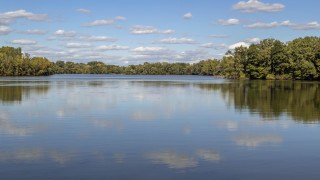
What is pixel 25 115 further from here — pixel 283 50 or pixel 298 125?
pixel 283 50

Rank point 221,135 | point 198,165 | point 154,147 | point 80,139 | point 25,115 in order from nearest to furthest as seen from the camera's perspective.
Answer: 1. point 198,165
2. point 154,147
3. point 80,139
4. point 221,135
5. point 25,115

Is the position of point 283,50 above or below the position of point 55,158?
above

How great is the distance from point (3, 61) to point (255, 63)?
392ft

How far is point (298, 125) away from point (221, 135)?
17.4ft

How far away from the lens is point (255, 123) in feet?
58.9

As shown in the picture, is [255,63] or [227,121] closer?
[227,121]

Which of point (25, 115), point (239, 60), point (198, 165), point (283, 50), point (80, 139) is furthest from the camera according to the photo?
point (239, 60)

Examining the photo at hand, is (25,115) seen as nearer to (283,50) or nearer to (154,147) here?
(154,147)

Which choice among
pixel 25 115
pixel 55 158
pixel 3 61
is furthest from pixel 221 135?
pixel 3 61

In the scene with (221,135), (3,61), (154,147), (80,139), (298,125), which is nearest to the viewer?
(154,147)

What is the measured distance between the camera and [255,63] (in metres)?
129

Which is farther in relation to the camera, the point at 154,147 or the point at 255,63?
the point at 255,63

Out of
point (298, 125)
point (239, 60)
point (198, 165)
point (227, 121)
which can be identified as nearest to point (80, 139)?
point (198, 165)

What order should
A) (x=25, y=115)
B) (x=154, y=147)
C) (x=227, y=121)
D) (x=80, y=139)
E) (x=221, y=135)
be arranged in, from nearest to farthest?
(x=154, y=147), (x=80, y=139), (x=221, y=135), (x=227, y=121), (x=25, y=115)
